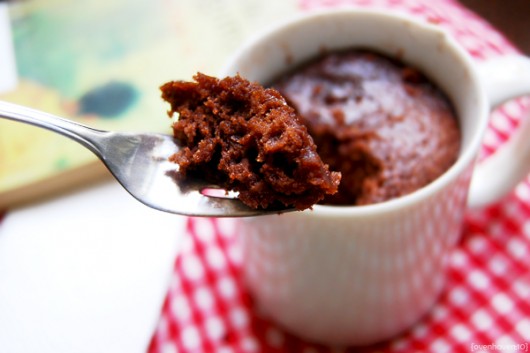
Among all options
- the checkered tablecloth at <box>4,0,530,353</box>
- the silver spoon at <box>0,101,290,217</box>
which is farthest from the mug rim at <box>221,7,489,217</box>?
the checkered tablecloth at <box>4,0,530,353</box>

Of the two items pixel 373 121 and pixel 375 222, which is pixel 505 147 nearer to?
pixel 373 121

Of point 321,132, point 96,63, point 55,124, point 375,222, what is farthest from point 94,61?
point 375,222

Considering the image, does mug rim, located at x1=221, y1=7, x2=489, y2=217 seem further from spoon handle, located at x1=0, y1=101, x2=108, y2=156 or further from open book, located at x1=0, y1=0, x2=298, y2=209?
open book, located at x1=0, y1=0, x2=298, y2=209

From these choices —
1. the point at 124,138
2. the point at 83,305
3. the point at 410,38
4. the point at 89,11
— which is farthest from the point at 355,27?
the point at 89,11

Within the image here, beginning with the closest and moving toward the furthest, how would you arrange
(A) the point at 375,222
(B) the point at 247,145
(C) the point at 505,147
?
(B) the point at 247,145 → (A) the point at 375,222 → (C) the point at 505,147

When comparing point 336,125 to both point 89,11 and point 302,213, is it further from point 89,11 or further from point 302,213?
point 89,11

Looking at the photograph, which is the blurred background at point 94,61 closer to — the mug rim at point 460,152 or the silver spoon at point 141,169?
the mug rim at point 460,152
